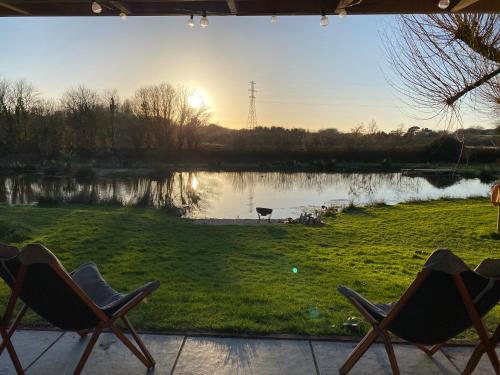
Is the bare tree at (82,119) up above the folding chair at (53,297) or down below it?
above

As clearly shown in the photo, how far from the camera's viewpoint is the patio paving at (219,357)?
88.5 inches

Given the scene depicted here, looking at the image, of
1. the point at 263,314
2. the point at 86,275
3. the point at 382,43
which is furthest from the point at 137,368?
the point at 382,43

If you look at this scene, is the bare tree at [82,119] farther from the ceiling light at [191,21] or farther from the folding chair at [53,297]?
the folding chair at [53,297]

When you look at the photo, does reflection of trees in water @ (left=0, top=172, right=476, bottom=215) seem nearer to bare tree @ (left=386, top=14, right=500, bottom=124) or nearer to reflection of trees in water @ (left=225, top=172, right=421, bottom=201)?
reflection of trees in water @ (left=225, top=172, right=421, bottom=201)

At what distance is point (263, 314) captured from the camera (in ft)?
10.00

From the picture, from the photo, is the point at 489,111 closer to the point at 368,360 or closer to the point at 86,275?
the point at 368,360

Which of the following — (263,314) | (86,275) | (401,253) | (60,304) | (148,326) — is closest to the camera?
(60,304)

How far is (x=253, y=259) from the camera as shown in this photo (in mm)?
5598

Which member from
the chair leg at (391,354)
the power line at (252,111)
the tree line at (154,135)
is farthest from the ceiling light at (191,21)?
the power line at (252,111)

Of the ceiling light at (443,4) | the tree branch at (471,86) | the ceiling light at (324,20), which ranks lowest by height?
the tree branch at (471,86)

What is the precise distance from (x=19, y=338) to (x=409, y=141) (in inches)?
1324

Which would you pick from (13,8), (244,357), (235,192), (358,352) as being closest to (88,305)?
(244,357)

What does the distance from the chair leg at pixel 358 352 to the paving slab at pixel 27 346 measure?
1687 millimetres

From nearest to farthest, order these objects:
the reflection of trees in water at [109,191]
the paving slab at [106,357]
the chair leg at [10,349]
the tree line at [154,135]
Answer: the chair leg at [10,349], the paving slab at [106,357], the reflection of trees in water at [109,191], the tree line at [154,135]
